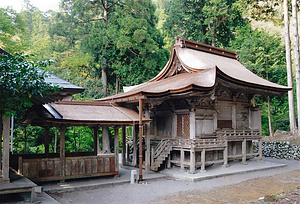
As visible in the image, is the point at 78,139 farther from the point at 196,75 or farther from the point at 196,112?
the point at 196,75

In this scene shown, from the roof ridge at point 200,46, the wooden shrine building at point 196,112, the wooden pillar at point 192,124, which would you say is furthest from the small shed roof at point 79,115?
the roof ridge at point 200,46

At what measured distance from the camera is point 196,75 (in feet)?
44.7

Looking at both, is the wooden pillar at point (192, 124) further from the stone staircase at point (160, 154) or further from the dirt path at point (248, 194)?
the dirt path at point (248, 194)

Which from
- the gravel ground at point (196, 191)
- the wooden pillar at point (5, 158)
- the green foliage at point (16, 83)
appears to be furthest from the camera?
the gravel ground at point (196, 191)

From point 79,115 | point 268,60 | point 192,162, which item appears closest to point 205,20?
point 268,60

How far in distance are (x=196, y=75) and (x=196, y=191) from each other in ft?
20.0

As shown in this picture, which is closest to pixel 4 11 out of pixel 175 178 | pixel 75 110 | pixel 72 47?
pixel 72 47

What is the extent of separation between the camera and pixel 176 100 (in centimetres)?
1399

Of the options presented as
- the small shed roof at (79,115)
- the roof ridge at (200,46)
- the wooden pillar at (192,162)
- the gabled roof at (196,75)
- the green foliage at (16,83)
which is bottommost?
the wooden pillar at (192,162)

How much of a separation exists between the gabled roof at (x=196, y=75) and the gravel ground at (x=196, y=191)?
155 inches

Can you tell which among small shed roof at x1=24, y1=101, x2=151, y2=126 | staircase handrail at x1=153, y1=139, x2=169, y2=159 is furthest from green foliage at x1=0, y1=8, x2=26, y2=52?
staircase handrail at x1=153, y1=139, x2=169, y2=159

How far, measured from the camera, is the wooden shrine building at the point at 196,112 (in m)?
12.5

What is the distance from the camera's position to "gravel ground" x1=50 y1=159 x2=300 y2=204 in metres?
8.47

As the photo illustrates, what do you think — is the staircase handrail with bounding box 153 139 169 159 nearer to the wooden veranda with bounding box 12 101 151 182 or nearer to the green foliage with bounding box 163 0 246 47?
the wooden veranda with bounding box 12 101 151 182
